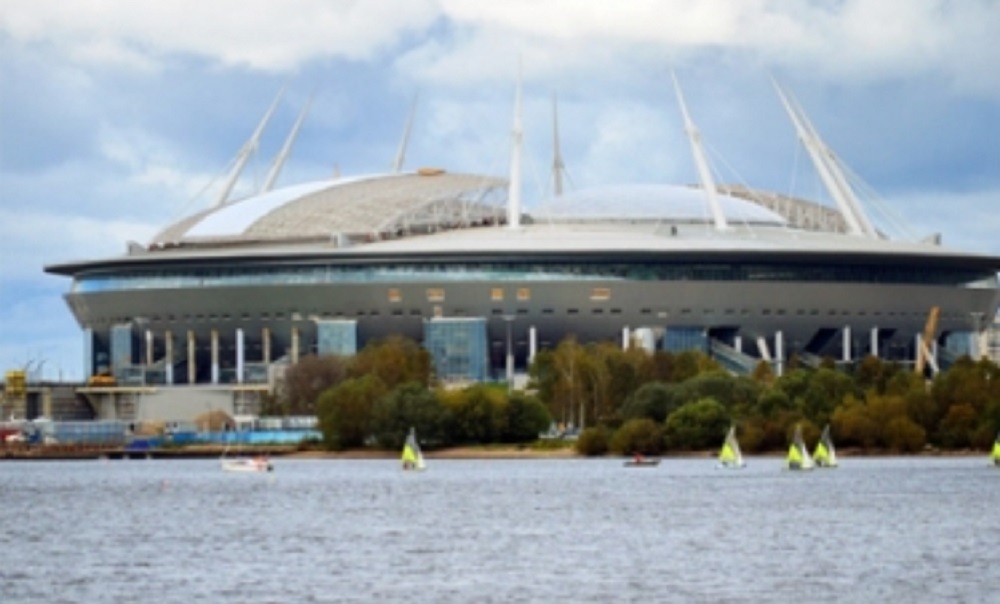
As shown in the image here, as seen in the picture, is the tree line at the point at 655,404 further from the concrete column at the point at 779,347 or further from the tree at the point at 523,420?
the concrete column at the point at 779,347

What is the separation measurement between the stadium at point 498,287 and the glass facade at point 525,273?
121 millimetres

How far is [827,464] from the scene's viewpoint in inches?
4360

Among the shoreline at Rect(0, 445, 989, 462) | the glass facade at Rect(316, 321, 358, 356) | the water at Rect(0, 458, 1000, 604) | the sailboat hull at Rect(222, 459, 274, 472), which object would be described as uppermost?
the glass facade at Rect(316, 321, 358, 356)

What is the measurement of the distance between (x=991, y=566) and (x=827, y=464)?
165 feet

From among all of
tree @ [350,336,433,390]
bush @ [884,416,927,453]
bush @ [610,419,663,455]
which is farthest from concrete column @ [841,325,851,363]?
bush @ [884,416,927,453]

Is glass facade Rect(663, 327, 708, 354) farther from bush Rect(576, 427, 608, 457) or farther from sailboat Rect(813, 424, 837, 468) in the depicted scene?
sailboat Rect(813, 424, 837, 468)

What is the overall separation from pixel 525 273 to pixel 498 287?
1.67 meters

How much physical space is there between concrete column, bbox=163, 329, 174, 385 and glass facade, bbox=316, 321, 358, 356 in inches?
408

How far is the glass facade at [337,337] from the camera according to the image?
6580 inches

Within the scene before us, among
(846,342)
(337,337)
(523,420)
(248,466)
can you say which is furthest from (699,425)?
(846,342)

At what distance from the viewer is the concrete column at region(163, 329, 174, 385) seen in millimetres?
173125

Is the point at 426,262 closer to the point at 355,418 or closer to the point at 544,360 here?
the point at 544,360

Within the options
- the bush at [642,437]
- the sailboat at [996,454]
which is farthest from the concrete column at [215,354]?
the sailboat at [996,454]

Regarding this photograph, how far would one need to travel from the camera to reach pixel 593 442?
12606cm
